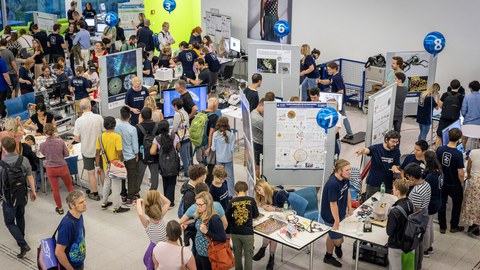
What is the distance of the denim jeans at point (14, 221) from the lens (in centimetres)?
699

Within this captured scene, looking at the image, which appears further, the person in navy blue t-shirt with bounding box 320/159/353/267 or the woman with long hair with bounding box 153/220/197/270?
the person in navy blue t-shirt with bounding box 320/159/353/267

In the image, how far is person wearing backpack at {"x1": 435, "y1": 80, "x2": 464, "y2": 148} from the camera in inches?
388

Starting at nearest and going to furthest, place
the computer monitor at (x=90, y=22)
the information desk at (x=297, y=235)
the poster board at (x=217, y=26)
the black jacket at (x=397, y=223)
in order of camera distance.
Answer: the black jacket at (x=397, y=223) < the information desk at (x=297, y=235) < the poster board at (x=217, y=26) < the computer monitor at (x=90, y=22)

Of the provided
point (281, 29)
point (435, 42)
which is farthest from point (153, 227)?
point (435, 42)

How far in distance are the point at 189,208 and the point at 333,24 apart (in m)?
9.52

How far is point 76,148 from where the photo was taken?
9.18 m

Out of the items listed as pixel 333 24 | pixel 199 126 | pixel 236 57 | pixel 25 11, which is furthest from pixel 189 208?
pixel 25 11

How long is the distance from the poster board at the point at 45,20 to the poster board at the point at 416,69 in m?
10.6

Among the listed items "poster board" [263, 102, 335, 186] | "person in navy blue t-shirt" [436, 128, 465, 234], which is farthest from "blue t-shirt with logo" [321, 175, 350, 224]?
"person in navy blue t-shirt" [436, 128, 465, 234]

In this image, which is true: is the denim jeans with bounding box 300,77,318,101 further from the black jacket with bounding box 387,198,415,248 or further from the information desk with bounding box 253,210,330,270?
the black jacket with bounding box 387,198,415,248

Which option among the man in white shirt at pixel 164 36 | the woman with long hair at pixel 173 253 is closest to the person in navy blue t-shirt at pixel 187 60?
the man in white shirt at pixel 164 36

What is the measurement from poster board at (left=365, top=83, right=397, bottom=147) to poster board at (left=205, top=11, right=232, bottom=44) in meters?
8.37

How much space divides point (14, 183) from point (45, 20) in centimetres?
1208

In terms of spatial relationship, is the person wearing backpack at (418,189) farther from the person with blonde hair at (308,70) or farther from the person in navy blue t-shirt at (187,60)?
the person in navy blue t-shirt at (187,60)
